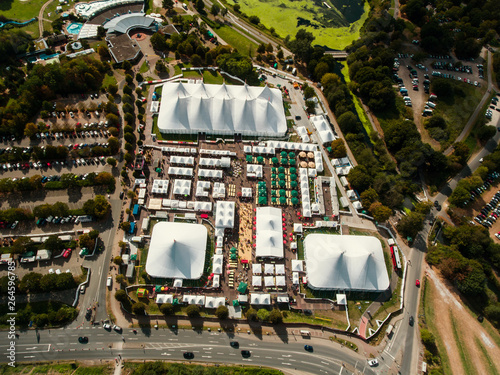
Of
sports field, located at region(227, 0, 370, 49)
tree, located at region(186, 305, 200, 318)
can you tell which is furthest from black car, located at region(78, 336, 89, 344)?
sports field, located at region(227, 0, 370, 49)

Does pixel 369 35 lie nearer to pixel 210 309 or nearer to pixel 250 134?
pixel 250 134

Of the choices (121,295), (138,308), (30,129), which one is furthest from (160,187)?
(30,129)

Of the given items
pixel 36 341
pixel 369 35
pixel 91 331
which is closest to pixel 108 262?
pixel 91 331

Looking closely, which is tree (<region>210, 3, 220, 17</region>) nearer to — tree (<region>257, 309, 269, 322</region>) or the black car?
tree (<region>257, 309, 269, 322</region>)

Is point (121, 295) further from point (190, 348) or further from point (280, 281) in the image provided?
point (280, 281)

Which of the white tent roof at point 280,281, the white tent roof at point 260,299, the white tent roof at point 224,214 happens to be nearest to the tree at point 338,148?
the white tent roof at point 224,214

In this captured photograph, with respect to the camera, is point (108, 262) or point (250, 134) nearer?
point (108, 262)
